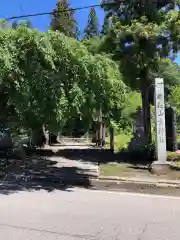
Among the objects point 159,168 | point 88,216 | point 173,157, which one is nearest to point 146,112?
point 173,157

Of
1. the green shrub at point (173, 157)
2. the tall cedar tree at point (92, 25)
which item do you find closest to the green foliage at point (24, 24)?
the green shrub at point (173, 157)

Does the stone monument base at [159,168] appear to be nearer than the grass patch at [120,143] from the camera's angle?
Yes

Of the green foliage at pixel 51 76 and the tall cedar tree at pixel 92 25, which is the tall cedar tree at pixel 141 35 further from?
the tall cedar tree at pixel 92 25

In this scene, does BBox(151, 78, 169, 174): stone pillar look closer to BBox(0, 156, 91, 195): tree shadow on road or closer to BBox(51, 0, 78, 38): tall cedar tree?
BBox(0, 156, 91, 195): tree shadow on road

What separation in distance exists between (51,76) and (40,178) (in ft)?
12.8

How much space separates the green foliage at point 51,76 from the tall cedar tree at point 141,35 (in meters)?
6.57

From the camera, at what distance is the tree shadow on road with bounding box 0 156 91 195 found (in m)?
11.1

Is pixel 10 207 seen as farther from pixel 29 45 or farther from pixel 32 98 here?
pixel 29 45

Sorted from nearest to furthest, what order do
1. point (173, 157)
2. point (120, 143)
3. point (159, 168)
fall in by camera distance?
point (159, 168), point (173, 157), point (120, 143)

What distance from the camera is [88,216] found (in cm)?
743

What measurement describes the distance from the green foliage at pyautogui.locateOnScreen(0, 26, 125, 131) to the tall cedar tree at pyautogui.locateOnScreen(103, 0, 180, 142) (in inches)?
258

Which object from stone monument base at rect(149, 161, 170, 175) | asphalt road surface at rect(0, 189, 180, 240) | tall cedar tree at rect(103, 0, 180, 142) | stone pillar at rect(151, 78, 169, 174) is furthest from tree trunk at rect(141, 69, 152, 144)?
asphalt road surface at rect(0, 189, 180, 240)

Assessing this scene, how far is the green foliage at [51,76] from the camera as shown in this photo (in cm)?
988

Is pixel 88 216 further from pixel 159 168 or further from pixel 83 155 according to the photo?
pixel 83 155
